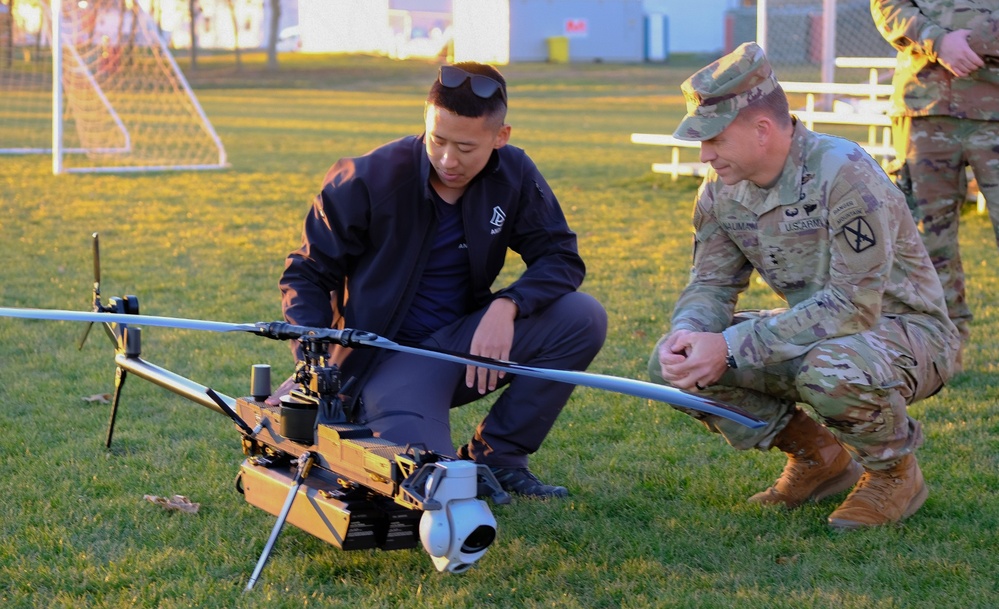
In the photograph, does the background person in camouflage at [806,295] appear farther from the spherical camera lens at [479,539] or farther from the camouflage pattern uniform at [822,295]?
the spherical camera lens at [479,539]

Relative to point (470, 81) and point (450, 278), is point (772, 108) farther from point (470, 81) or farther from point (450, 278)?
point (450, 278)

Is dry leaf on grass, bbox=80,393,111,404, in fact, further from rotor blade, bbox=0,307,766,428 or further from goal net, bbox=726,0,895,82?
goal net, bbox=726,0,895,82

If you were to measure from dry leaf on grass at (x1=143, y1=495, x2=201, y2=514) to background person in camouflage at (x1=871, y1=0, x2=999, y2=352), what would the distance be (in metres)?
3.49

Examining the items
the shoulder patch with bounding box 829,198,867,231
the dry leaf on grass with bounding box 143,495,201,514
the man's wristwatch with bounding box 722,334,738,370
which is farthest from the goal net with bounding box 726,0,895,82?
the dry leaf on grass with bounding box 143,495,201,514

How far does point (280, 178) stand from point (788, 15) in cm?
687

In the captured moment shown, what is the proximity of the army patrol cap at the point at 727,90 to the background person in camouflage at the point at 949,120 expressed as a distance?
227 cm

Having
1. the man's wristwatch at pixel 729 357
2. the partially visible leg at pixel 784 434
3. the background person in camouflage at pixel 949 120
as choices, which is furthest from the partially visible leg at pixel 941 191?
the man's wristwatch at pixel 729 357

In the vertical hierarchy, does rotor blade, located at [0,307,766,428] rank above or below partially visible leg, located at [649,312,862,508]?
above

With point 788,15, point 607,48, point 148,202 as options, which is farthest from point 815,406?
point 607,48

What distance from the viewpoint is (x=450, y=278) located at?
4383 millimetres

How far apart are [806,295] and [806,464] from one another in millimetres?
678

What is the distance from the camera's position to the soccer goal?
16828 mm

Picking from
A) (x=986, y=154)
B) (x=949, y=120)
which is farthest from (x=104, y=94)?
(x=986, y=154)

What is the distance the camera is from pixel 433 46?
6247cm
